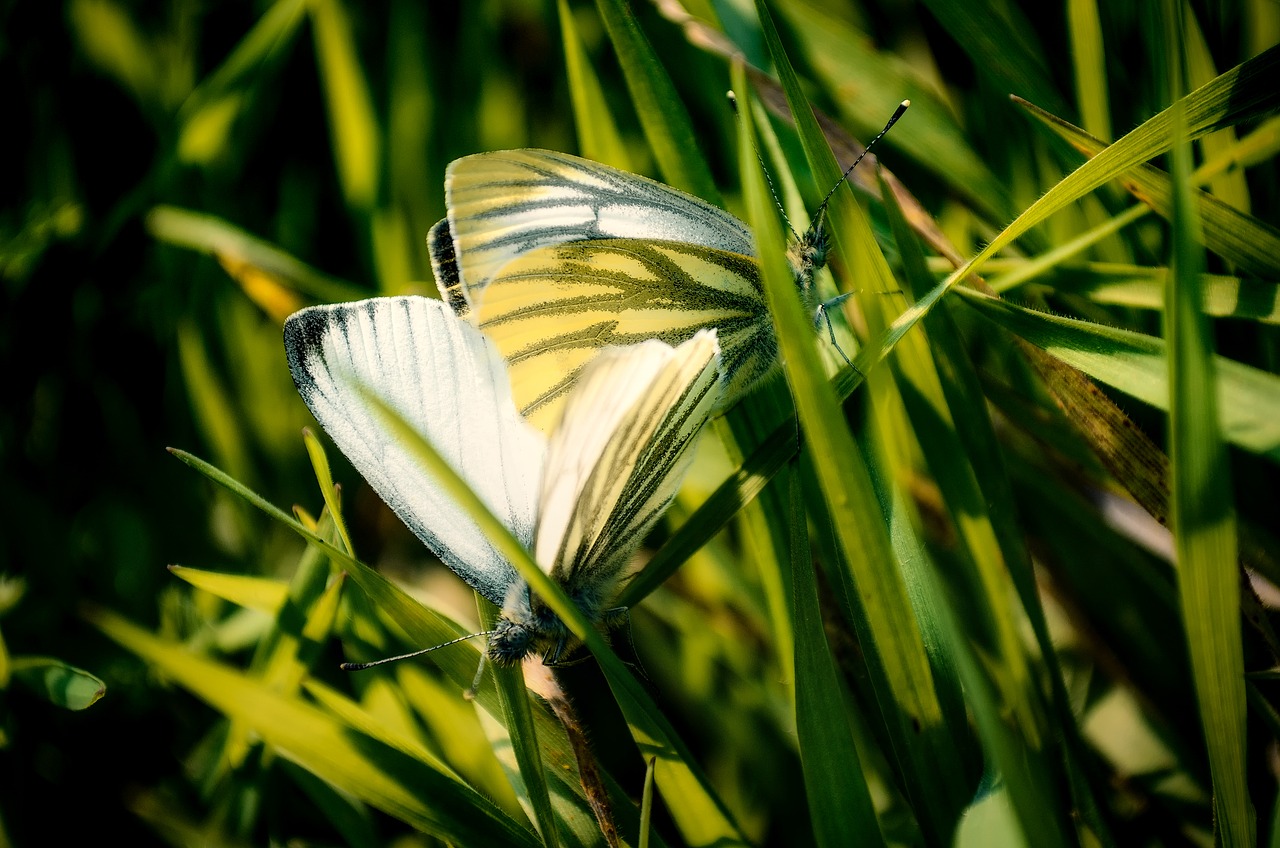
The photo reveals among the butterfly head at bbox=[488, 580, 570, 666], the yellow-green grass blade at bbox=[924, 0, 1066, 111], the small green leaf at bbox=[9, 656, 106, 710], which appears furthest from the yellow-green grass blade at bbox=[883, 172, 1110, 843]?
the small green leaf at bbox=[9, 656, 106, 710]

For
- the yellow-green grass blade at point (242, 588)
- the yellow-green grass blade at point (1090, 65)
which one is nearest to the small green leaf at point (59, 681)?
the yellow-green grass blade at point (242, 588)

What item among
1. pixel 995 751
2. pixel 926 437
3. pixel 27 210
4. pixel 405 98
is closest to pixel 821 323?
pixel 926 437

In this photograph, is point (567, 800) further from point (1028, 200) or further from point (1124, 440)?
point (1028, 200)

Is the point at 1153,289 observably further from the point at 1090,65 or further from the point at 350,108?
the point at 350,108

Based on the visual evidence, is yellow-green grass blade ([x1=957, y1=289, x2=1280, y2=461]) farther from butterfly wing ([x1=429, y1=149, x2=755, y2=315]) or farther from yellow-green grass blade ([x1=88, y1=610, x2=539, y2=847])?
yellow-green grass blade ([x1=88, y1=610, x2=539, y2=847])

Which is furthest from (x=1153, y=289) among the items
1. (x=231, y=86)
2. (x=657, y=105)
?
(x=231, y=86)

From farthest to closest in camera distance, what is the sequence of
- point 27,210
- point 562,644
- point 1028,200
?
point 27,210
point 1028,200
point 562,644
